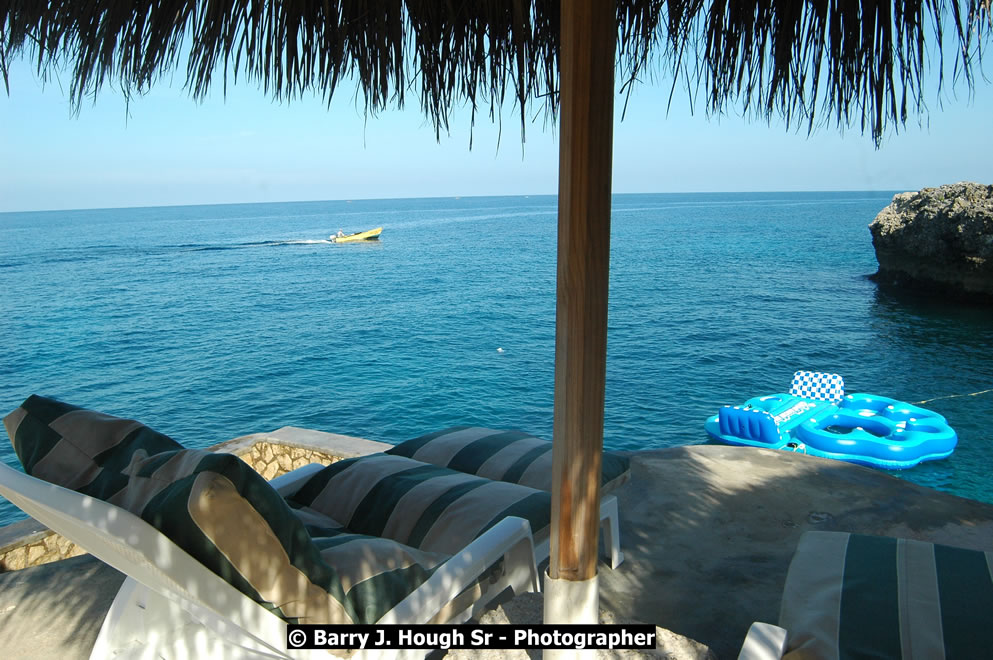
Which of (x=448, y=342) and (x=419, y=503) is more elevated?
(x=419, y=503)

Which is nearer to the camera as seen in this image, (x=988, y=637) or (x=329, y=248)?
(x=988, y=637)

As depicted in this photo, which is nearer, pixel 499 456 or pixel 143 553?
pixel 143 553

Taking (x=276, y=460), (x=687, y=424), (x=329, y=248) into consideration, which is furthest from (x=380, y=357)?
(x=329, y=248)

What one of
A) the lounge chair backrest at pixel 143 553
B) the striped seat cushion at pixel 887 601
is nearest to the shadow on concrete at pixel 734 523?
the striped seat cushion at pixel 887 601

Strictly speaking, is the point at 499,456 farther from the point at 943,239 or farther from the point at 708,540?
the point at 943,239

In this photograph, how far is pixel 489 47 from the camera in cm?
252

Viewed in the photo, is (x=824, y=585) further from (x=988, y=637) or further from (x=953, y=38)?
(x=953, y=38)

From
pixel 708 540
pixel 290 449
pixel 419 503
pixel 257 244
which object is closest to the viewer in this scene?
pixel 419 503

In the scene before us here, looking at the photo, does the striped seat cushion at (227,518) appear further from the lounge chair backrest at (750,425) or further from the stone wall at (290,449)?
the lounge chair backrest at (750,425)

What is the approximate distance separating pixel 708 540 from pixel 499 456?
3.38ft

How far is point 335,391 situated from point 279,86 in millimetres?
14380

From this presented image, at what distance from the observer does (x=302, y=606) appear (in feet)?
4.77

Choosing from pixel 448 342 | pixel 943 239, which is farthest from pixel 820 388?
pixel 943 239

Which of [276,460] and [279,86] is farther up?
[279,86]
